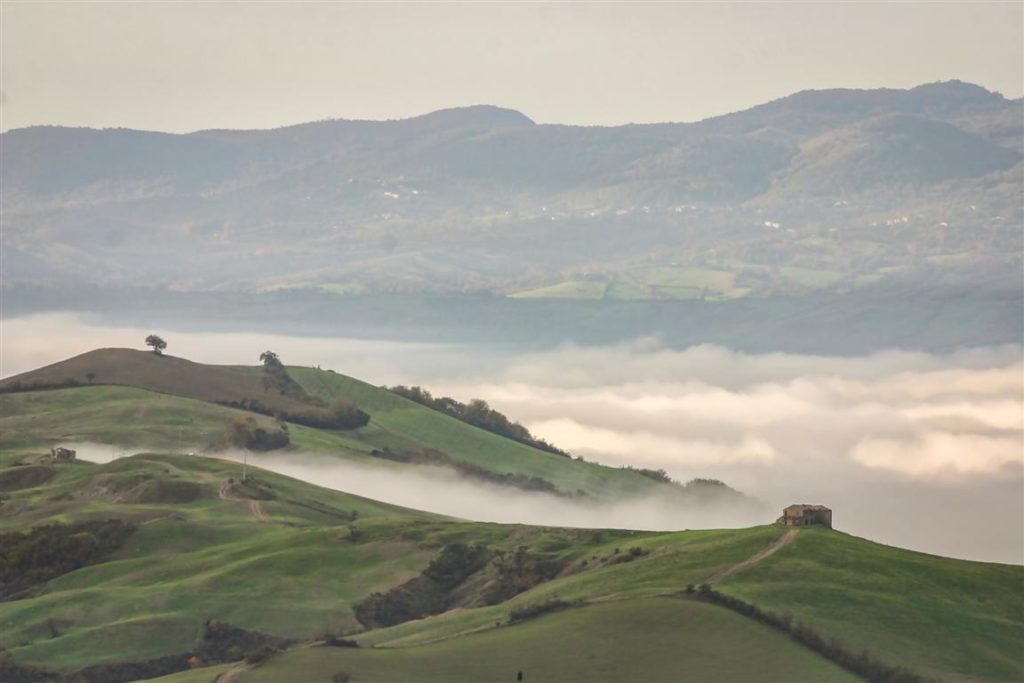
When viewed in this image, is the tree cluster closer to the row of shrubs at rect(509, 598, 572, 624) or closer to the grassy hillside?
the grassy hillside

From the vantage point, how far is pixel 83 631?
162375 mm

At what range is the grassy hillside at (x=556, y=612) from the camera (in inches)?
5394

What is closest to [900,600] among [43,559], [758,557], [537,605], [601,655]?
[758,557]

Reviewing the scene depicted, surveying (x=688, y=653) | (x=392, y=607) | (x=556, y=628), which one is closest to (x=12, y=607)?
(x=392, y=607)

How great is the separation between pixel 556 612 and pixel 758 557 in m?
21.2

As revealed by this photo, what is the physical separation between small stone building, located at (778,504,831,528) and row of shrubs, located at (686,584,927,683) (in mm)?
26776

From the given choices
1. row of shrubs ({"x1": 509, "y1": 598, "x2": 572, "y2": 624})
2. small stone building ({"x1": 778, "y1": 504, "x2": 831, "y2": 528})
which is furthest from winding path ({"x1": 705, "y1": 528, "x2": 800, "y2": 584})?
row of shrubs ({"x1": 509, "y1": 598, "x2": 572, "y2": 624})

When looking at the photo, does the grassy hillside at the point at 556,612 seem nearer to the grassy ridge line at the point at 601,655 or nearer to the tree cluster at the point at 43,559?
the grassy ridge line at the point at 601,655

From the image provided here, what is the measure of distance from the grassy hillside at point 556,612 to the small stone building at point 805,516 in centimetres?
495

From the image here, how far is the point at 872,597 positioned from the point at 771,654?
60.7ft

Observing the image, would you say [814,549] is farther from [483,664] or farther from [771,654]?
[483,664]

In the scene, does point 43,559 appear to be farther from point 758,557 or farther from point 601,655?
point 601,655

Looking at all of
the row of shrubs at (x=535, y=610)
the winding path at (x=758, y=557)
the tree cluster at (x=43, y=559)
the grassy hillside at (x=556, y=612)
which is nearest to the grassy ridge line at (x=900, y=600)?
the grassy hillside at (x=556, y=612)

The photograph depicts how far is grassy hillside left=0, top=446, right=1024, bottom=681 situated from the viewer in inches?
5394
